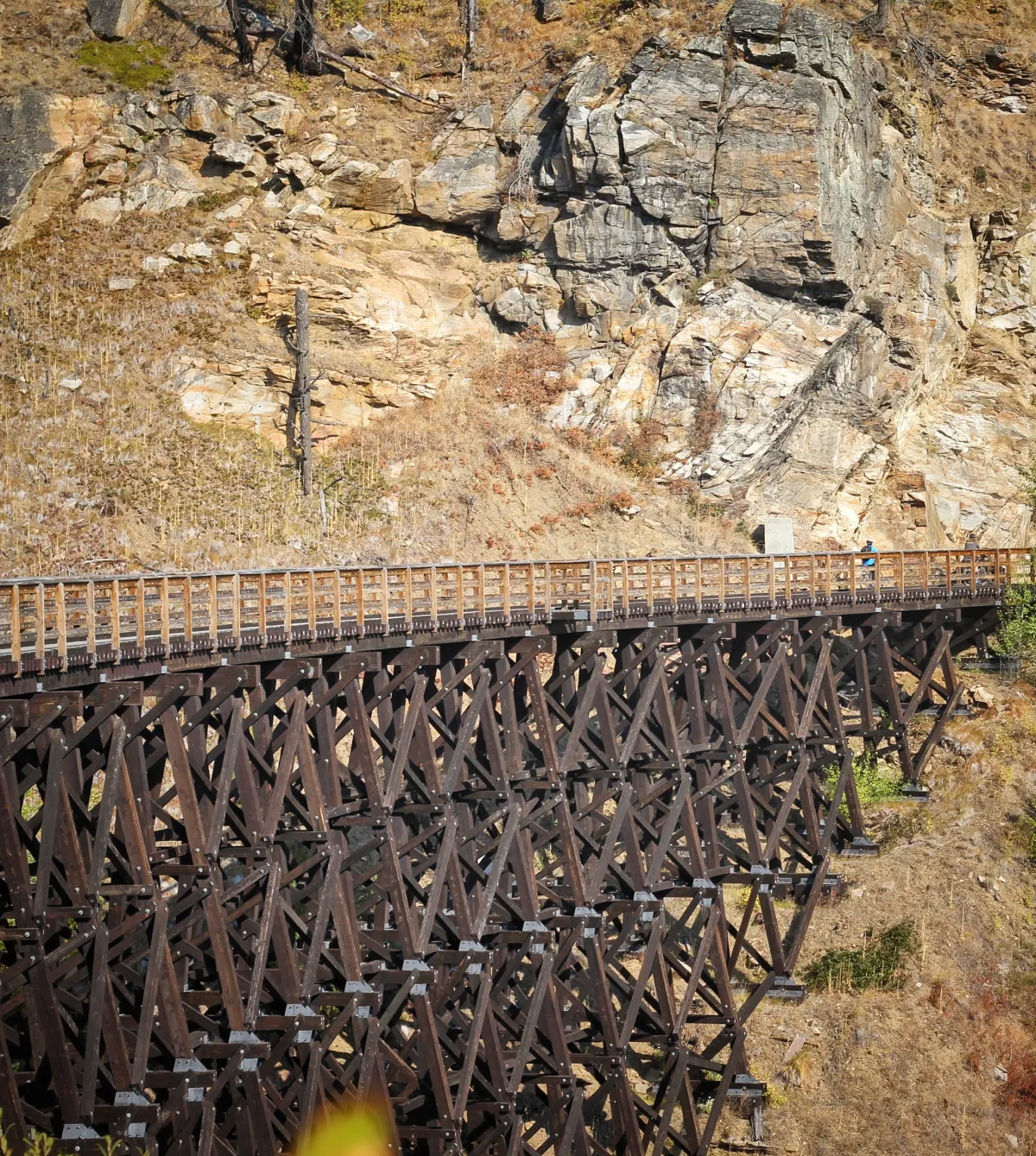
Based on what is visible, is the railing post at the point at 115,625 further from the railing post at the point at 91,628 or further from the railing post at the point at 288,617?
the railing post at the point at 288,617

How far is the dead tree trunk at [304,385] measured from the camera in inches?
1300

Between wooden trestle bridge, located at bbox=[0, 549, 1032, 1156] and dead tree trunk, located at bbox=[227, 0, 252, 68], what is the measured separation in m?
24.8

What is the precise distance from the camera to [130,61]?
135 feet

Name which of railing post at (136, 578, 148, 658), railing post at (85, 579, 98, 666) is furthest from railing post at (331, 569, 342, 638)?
railing post at (85, 579, 98, 666)

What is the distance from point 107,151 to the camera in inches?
1479

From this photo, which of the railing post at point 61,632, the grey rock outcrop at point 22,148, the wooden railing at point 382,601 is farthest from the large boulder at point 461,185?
the railing post at point 61,632

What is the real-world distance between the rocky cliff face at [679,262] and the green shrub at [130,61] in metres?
1.84

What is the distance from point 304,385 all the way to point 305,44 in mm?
14409

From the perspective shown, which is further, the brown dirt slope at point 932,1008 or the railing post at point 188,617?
the brown dirt slope at point 932,1008

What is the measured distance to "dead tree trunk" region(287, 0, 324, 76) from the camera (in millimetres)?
41188

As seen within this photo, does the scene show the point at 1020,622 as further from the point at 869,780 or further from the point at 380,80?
the point at 380,80

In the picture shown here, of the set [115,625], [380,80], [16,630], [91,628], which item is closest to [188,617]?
[115,625]

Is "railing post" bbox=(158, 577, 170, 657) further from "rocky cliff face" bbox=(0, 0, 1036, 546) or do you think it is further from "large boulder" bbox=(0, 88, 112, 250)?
"large boulder" bbox=(0, 88, 112, 250)

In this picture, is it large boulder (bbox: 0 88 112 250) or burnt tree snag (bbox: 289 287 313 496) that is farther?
large boulder (bbox: 0 88 112 250)
